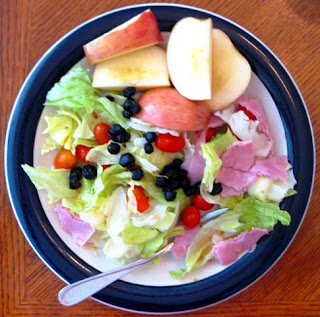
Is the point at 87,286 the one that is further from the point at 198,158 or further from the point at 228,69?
the point at 228,69

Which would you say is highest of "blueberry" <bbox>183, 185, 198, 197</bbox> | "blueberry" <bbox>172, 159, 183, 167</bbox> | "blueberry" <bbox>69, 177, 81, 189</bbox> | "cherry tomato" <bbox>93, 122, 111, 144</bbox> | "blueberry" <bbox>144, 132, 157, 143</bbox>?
"cherry tomato" <bbox>93, 122, 111, 144</bbox>

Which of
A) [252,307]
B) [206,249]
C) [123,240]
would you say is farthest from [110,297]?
[252,307]

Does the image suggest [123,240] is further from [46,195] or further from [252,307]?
[252,307]

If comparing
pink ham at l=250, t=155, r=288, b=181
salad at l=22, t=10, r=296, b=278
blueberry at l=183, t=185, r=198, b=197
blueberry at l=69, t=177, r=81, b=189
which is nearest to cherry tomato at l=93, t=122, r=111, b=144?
salad at l=22, t=10, r=296, b=278

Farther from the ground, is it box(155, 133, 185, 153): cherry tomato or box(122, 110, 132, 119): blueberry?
box(122, 110, 132, 119): blueberry

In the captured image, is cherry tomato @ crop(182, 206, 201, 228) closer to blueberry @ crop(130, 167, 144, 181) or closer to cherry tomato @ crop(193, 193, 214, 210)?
cherry tomato @ crop(193, 193, 214, 210)

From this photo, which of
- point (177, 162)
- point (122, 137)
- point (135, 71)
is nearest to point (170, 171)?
point (177, 162)

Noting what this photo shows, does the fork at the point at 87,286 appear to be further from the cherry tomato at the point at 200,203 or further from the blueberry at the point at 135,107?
the blueberry at the point at 135,107
